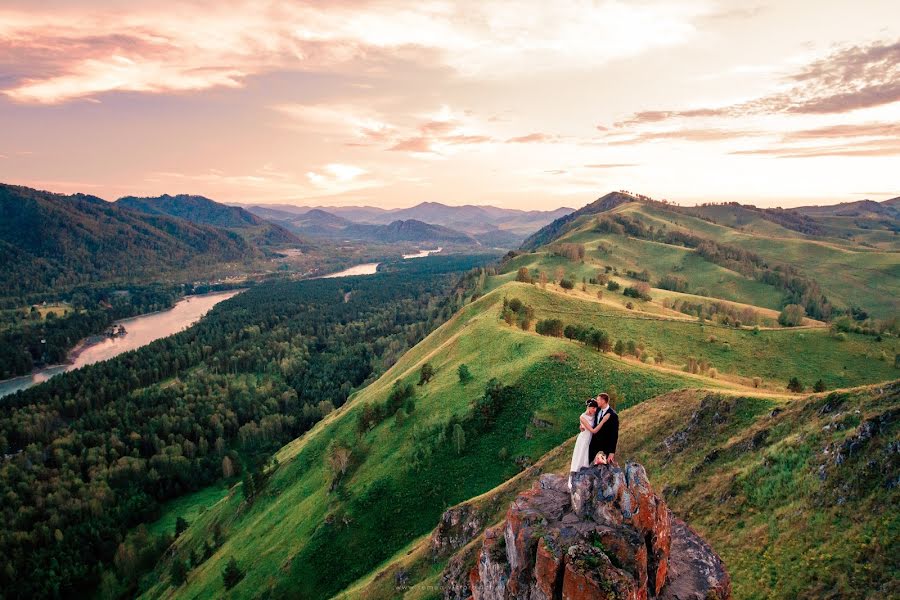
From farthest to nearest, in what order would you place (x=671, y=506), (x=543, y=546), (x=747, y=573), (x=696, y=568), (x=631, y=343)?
(x=631, y=343) < (x=671, y=506) < (x=747, y=573) < (x=696, y=568) < (x=543, y=546)

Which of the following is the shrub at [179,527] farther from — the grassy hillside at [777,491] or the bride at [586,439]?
the bride at [586,439]

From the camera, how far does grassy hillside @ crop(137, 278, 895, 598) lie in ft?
209

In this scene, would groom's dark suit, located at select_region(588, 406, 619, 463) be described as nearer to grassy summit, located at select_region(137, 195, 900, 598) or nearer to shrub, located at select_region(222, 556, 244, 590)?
grassy summit, located at select_region(137, 195, 900, 598)

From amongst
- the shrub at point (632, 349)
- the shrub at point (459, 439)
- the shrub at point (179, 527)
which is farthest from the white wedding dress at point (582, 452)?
the shrub at point (179, 527)

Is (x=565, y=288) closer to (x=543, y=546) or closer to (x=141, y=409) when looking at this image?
(x=543, y=546)

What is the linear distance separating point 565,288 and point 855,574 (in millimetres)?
138005

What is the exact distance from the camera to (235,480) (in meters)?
143

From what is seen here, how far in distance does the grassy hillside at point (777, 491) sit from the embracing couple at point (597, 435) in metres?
13.2

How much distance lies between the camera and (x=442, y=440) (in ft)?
239

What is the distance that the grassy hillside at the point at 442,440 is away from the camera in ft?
209

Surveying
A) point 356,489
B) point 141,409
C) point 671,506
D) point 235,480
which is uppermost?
point 671,506

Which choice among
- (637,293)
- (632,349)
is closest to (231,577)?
(632,349)

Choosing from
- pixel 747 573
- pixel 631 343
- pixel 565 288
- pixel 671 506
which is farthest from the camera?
pixel 565 288

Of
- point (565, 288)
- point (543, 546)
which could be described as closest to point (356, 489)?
point (543, 546)
